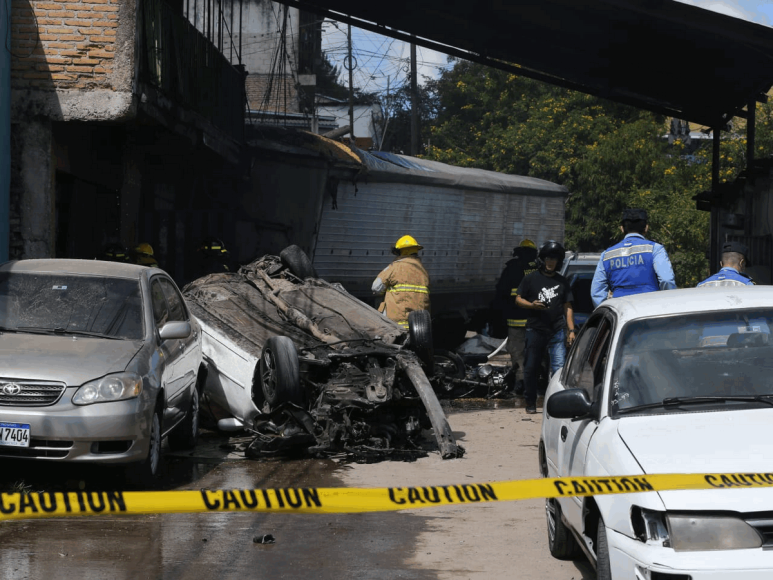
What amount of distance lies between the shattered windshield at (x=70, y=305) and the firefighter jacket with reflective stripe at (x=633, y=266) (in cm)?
388

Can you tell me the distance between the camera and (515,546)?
19.8 feet

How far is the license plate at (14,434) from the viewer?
22.5ft

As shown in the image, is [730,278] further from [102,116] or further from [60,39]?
[60,39]

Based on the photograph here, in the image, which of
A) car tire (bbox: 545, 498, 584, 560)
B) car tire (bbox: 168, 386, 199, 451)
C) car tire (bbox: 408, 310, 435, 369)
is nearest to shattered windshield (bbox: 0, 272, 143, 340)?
car tire (bbox: 168, 386, 199, 451)

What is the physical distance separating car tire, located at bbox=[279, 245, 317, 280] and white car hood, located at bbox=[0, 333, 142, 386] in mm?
4149

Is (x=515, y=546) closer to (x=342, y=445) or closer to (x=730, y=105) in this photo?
(x=342, y=445)

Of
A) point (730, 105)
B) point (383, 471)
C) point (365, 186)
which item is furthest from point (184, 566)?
point (365, 186)

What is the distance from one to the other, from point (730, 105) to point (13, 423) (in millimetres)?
12149

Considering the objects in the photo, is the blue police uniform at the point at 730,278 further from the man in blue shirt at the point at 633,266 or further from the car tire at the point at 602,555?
the car tire at the point at 602,555

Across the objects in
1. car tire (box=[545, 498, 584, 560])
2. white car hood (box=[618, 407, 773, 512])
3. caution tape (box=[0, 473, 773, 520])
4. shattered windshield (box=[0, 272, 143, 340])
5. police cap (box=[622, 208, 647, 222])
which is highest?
police cap (box=[622, 208, 647, 222])

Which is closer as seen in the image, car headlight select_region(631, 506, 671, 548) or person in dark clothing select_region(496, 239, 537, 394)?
car headlight select_region(631, 506, 671, 548)

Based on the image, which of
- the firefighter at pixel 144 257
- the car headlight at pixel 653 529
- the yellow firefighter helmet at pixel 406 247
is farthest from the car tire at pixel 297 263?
the car headlight at pixel 653 529

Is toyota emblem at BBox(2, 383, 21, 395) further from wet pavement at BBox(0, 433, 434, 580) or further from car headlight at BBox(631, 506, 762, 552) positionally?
car headlight at BBox(631, 506, 762, 552)

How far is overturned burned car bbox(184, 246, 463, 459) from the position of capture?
9000 mm
